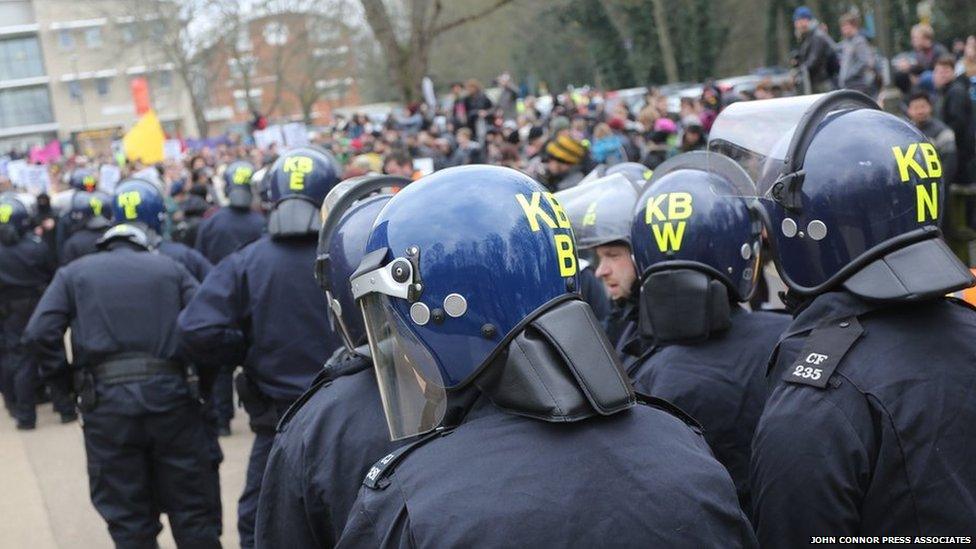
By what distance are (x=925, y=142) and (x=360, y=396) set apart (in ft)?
4.98

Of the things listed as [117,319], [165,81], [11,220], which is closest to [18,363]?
[11,220]

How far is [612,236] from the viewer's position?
4.53 m

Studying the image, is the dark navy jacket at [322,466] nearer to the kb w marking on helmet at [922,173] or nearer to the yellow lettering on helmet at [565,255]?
the yellow lettering on helmet at [565,255]

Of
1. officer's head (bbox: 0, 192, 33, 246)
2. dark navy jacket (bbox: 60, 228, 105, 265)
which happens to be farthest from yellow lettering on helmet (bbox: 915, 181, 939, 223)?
officer's head (bbox: 0, 192, 33, 246)

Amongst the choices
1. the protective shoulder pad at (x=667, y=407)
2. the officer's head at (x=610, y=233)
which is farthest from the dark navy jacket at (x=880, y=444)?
the officer's head at (x=610, y=233)

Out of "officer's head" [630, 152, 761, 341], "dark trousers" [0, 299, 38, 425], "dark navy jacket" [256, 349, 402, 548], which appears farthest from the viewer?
"dark trousers" [0, 299, 38, 425]

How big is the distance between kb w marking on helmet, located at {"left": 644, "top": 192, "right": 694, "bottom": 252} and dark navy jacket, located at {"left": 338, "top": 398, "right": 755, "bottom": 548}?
1.68 m

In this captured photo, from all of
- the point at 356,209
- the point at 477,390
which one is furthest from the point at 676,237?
the point at 477,390

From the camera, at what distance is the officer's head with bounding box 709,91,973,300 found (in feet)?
7.95

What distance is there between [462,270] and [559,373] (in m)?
0.29

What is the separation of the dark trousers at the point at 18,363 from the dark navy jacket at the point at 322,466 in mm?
8429

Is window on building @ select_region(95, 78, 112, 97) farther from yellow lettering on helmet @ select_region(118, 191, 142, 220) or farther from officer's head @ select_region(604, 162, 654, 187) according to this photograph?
officer's head @ select_region(604, 162, 654, 187)

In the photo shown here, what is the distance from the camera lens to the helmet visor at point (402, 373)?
2.14 m

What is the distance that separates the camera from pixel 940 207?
2537mm
